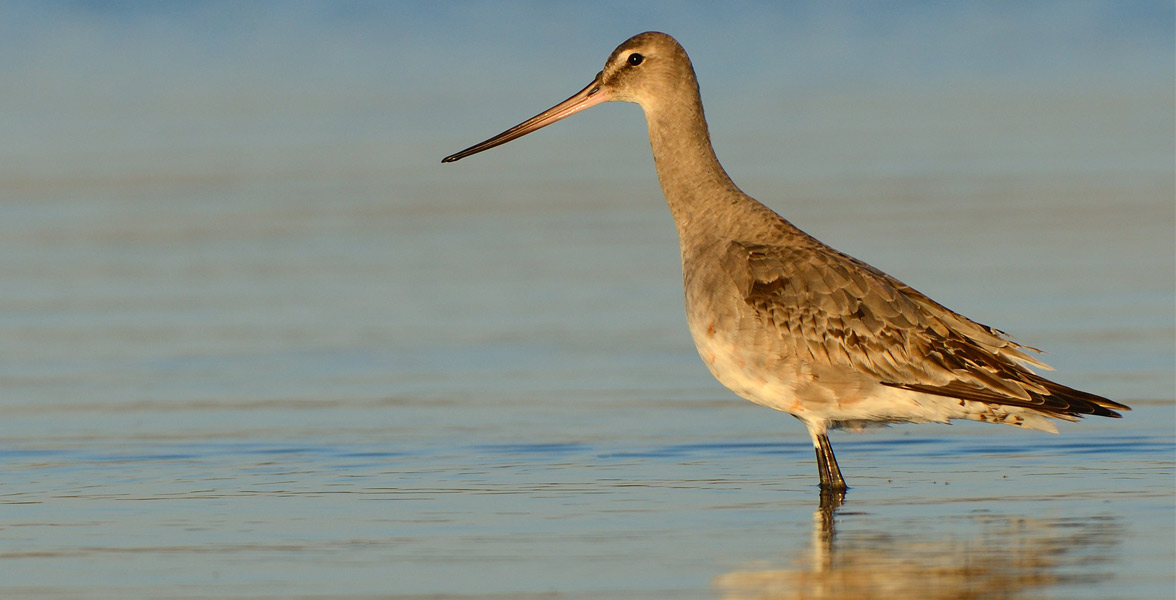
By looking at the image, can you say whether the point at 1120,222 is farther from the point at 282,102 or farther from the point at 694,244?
the point at 282,102

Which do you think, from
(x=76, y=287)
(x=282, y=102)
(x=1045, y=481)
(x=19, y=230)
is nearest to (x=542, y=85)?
(x=282, y=102)

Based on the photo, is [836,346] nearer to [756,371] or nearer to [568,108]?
[756,371]

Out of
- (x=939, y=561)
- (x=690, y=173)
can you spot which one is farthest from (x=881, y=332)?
(x=939, y=561)

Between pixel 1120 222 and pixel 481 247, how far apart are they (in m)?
4.08

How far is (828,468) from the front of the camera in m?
7.89

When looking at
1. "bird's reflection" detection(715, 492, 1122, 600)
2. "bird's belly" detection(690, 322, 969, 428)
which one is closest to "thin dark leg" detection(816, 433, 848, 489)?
"bird's belly" detection(690, 322, 969, 428)

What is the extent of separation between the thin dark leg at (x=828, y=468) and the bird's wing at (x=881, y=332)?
14.0 inches

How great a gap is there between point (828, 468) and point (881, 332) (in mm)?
544

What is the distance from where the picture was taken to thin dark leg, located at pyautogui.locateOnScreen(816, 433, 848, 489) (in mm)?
7848

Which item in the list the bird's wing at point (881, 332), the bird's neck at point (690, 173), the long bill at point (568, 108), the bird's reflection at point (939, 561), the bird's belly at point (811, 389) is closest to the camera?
the bird's reflection at point (939, 561)

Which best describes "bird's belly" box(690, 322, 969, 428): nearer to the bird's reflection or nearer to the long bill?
the bird's reflection

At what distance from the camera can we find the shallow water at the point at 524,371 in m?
6.71

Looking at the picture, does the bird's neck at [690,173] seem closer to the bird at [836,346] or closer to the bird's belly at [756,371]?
the bird at [836,346]

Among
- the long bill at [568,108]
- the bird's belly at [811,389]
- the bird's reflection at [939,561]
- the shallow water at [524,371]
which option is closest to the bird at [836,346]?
the bird's belly at [811,389]
